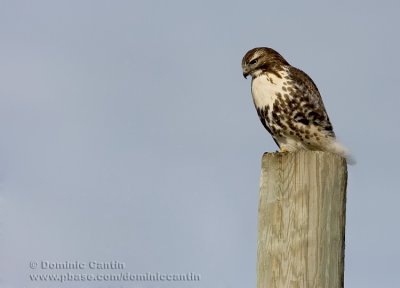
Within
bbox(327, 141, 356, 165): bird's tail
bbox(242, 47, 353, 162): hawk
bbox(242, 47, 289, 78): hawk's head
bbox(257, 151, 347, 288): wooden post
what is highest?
bbox(242, 47, 289, 78): hawk's head

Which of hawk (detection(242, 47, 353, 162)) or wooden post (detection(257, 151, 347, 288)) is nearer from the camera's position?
wooden post (detection(257, 151, 347, 288))

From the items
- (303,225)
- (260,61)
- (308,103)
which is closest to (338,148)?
(308,103)

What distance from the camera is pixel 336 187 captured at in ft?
13.8

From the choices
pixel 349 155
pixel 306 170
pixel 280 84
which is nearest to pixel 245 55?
pixel 280 84

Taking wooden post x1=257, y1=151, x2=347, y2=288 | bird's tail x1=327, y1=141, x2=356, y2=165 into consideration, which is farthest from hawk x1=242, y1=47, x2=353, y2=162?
wooden post x1=257, y1=151, x2=347, y2=288

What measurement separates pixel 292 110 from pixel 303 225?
14.8 feet

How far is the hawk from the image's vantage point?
8.43 metres

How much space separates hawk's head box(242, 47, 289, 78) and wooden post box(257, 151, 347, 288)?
4814 millimetres

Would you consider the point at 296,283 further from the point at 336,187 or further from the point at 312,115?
the point at 312,115

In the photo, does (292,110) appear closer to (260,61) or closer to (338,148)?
(338,148)

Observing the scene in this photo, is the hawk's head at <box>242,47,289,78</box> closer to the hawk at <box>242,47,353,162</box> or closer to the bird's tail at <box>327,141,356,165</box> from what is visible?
the hawk at <box>242,47,353,162</box>

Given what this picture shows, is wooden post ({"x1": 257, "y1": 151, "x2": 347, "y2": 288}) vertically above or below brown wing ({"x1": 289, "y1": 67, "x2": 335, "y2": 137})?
below

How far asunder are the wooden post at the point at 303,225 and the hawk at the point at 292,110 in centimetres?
409

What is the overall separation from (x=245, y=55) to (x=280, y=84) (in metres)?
0.81
